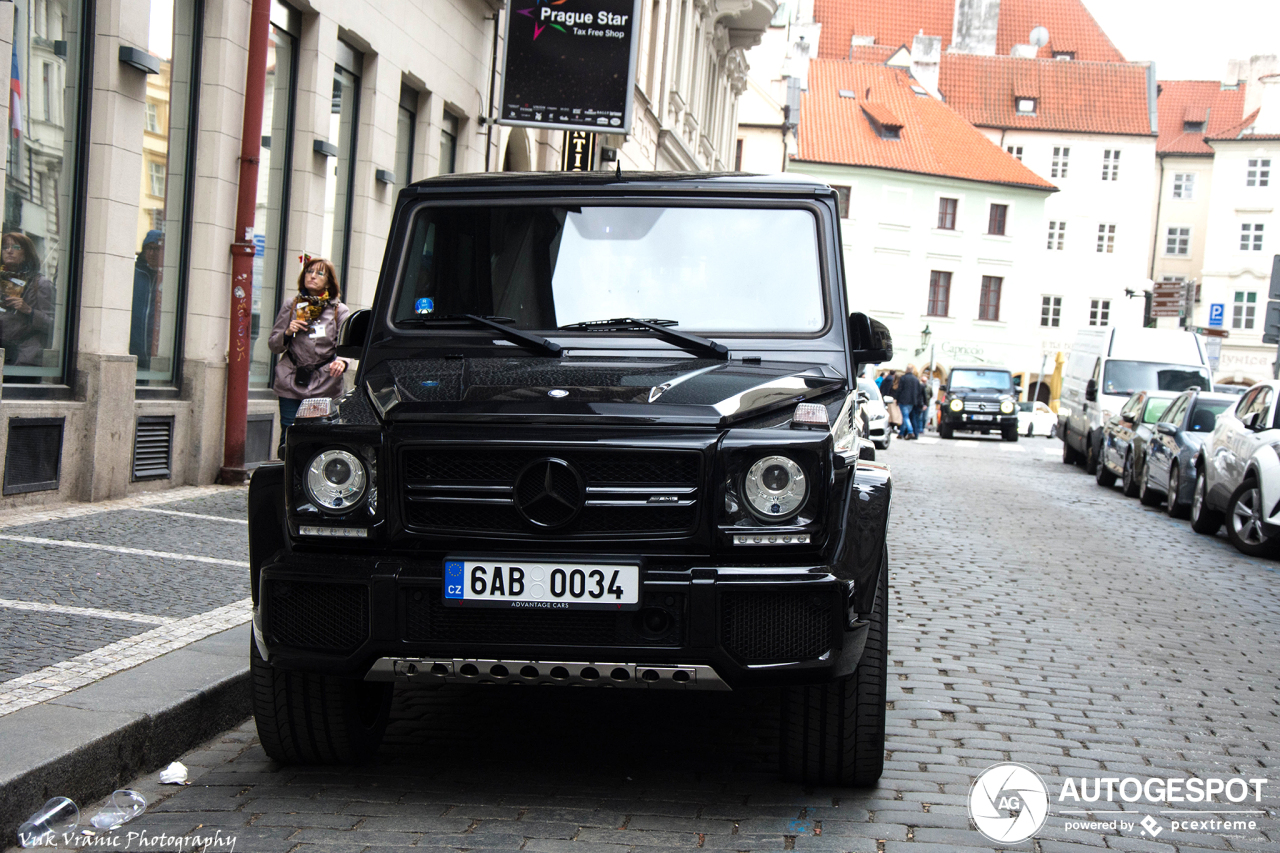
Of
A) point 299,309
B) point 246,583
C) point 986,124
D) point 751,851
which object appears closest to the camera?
point 751,851

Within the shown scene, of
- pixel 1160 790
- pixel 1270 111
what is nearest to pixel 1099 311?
pixel 1270 111

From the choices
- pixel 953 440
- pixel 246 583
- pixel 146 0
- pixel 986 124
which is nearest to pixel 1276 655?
pixel 246 583

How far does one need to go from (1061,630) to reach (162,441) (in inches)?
270

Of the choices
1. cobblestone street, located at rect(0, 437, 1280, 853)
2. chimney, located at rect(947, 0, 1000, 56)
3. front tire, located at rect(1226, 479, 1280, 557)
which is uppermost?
chimney, located at rect(947, 0, 1000, 56)

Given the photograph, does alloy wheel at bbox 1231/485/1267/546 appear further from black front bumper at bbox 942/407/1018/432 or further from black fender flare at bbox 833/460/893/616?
black front bumper at bbox 942/407/1018/432

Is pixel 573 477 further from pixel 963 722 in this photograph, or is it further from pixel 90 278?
pixel 90 278

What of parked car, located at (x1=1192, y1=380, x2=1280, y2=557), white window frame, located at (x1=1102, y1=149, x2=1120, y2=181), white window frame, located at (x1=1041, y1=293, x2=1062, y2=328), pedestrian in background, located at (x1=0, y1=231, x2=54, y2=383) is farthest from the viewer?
white window frame, located at (x1=1102, y1=149, x2=1120, y2=181)

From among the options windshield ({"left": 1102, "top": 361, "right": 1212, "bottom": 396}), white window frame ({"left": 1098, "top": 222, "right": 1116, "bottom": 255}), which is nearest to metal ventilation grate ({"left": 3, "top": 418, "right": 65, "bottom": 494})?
windshield ({"left": 1102, "top": 361, "right": 1212, "bottom": 396})

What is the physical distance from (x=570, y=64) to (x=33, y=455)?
808 centimetres

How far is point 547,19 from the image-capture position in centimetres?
1567

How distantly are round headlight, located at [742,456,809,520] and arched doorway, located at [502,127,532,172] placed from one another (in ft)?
57.3

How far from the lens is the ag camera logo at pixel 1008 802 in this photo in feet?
14.1

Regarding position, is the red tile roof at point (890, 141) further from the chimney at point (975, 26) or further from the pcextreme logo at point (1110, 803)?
the pcextreme logo at point (1110, 803)

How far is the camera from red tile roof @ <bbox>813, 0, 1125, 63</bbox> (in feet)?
277
